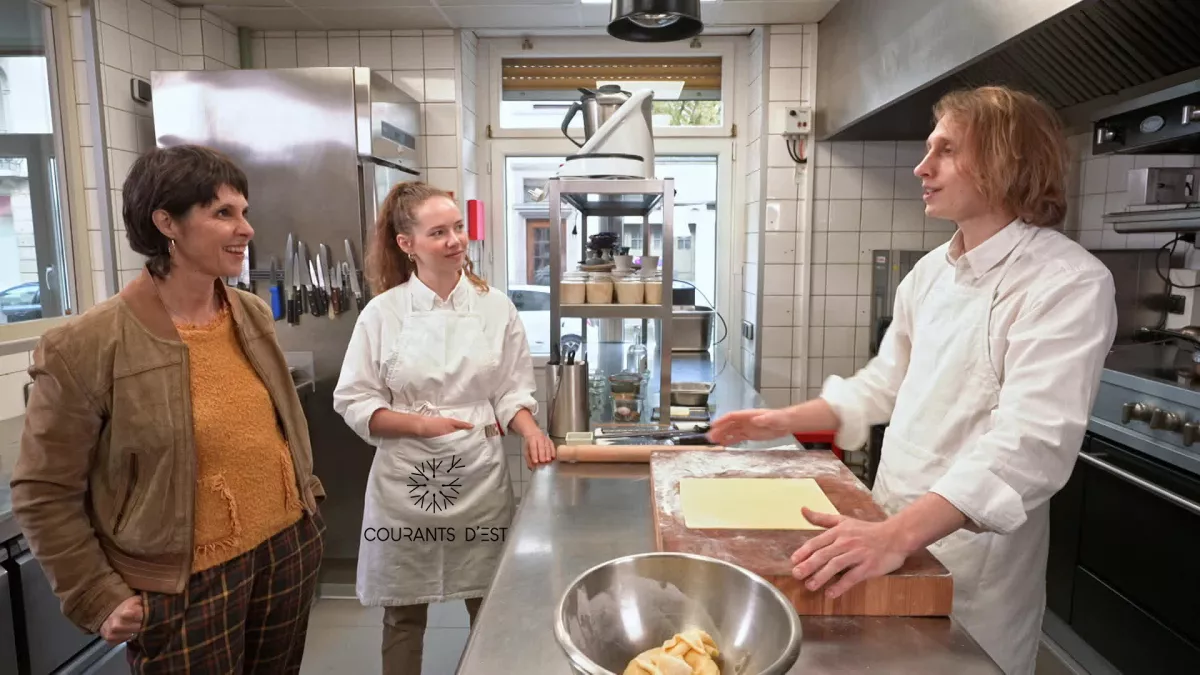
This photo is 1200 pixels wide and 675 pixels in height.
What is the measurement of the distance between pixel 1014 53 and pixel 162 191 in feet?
6.51

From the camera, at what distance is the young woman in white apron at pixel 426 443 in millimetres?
1777

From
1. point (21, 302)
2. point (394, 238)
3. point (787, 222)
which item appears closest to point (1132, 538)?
point (787, 222)

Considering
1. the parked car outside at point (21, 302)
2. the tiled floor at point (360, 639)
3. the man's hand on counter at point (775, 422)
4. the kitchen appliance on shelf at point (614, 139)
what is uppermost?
the kitchen appliance on shelf at point (614, 139)

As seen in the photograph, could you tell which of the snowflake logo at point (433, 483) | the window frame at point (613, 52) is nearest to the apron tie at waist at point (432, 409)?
the snowflake logo at point (433, 483)

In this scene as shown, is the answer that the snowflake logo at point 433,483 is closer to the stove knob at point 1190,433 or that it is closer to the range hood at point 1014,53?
the range hood at point 1014,53

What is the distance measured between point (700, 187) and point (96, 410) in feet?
9.72

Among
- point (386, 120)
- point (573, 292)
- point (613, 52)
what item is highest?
point (613, 52)

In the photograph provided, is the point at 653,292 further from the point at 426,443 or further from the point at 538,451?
the point at 426,443

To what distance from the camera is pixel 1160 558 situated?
6.24 feet

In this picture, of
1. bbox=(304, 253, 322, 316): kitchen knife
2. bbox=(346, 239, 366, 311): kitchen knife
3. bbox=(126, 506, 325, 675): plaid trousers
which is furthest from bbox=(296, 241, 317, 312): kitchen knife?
bbox=(126, 506, 325, 675): plaid trousers

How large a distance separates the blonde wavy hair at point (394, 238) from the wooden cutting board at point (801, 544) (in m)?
0.91

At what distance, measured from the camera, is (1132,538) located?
6.55 feet

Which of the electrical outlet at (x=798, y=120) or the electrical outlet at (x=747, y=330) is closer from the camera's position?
the electrical outlet at (x=798, y=120)

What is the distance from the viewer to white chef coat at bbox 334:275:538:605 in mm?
1776
